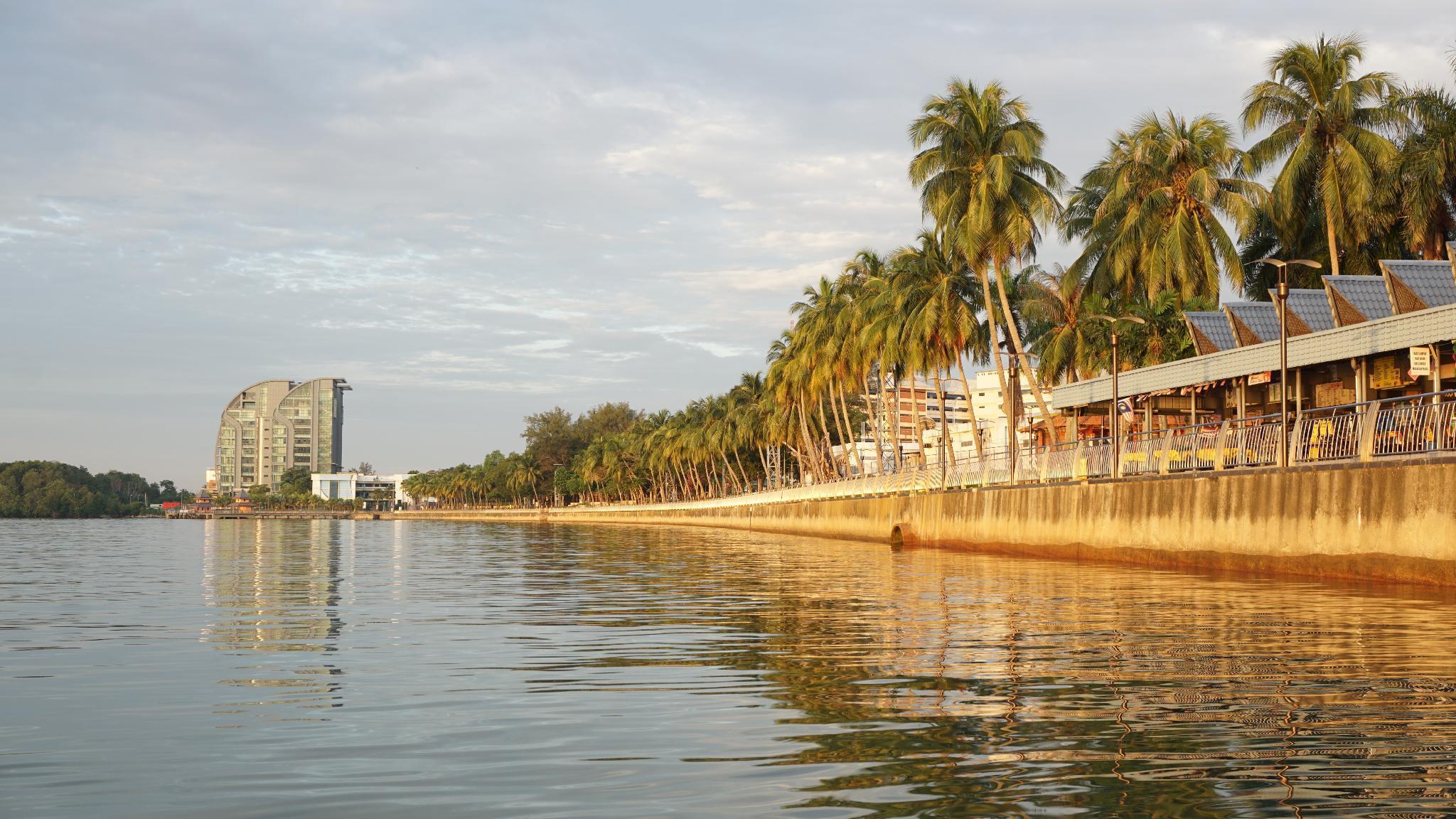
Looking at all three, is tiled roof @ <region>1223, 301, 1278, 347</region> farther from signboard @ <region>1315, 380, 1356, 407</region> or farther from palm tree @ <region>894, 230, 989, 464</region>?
palm tree @ <region>894, 230, 989, 464</region>

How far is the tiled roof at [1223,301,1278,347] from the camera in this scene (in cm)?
3706

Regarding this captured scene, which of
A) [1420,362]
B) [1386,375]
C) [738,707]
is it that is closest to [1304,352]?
[1386,375]

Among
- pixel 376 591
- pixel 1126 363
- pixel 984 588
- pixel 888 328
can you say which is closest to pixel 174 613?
pixel 376 591

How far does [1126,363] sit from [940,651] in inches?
1563

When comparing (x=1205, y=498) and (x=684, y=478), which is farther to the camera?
(x=684, y=478)

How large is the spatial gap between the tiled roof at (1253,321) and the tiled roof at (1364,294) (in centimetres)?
380

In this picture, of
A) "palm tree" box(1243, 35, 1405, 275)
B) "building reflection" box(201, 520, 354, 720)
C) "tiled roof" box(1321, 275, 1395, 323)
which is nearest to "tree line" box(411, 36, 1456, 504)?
"palm tree" box(1243, 35, 1405, 275)

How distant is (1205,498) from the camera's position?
25.4m

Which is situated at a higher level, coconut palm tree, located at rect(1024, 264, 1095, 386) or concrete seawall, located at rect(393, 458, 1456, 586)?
coconut palm tree, located at rect(1024, 264, 1095, 386)

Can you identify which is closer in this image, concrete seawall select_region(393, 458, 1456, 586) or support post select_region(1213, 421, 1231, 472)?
concrete seawall select_region(393, 458, 1456, 586)

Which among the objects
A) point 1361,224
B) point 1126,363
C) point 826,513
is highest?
point 1361,224

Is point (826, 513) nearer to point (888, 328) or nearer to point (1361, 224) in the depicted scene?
point (888, 328)

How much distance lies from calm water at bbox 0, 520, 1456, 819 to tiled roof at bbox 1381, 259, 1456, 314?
627 inches

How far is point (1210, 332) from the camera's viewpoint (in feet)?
130
